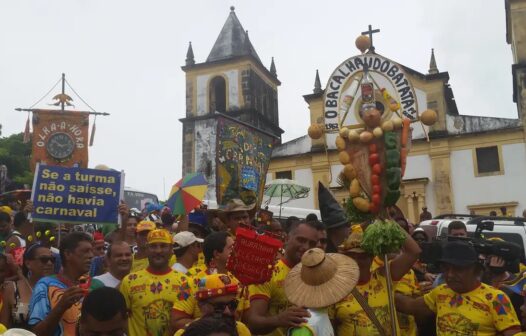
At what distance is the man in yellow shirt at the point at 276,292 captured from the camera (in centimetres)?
364

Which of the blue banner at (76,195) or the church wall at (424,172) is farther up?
Answer: the church wall at (424,172)

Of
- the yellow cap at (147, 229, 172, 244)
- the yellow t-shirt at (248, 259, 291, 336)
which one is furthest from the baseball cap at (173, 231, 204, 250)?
the yellow t-shirt at (248, 259, 291, 336)

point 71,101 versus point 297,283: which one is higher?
point 71,101

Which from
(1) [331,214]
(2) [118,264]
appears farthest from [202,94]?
(2) [118,264]

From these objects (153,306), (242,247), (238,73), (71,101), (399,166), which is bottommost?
(153,306)

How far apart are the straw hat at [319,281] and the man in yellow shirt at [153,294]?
4.00 feet

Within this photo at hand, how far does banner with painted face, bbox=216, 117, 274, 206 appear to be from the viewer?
368 inches

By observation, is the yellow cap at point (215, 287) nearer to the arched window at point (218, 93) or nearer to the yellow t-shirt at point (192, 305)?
the yellow t-shirt at point (192, 305)

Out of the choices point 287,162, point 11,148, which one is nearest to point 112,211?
point 287,162

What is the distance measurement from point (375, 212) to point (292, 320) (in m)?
1.41

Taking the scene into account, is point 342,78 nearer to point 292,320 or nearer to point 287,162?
point 292,320

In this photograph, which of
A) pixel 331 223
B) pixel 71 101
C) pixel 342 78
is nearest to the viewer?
pixel 331 223

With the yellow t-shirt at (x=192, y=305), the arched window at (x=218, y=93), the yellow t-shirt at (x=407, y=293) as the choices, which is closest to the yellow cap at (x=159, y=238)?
the yellow t-shirt at (x=192, y=305)

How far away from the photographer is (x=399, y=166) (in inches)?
170
